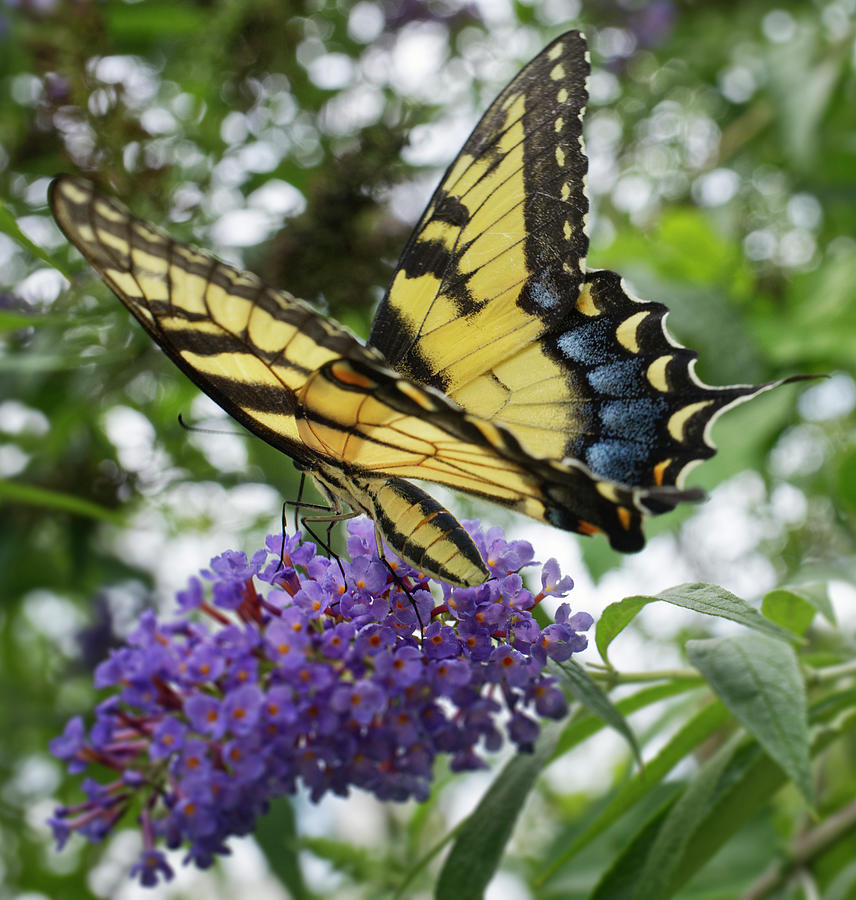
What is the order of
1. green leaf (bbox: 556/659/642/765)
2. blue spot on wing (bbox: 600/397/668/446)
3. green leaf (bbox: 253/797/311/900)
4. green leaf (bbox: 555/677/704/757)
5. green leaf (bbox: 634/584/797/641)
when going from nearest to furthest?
green leaf (bbox: 634/584/797/641), green leaf (bbox: 556/659/642/765), blue spot on wing (bbox: 600/397/668/446), green leaf (bbox: 555/677/704/757), green leaf (bbox: 253/797/311/900)

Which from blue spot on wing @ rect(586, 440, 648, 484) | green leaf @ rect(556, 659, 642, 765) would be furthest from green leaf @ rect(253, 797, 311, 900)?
blue spot on wing @ rect(586, 440, 648, 484)

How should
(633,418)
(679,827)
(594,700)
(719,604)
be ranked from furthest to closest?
(633,418)
(679,827)
(594,700)
(719,604)

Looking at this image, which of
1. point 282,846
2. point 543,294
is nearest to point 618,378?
point 543,294

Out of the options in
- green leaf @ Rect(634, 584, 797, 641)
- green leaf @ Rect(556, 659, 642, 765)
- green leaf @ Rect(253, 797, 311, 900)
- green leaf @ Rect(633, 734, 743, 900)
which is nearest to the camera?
green leaf @ Rect(634, 584, 797, 641)

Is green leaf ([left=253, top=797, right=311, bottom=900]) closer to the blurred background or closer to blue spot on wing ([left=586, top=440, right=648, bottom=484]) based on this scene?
the blurred background

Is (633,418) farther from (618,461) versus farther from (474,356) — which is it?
(474,356)

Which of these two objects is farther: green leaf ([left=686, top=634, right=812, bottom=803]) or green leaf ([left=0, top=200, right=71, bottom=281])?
green leaf ([left=0, top=200, right=71, bottom=281])

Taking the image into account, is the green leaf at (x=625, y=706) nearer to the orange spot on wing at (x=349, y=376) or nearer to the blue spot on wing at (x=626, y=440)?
the blue spot on wing at (x=626, y=440)
